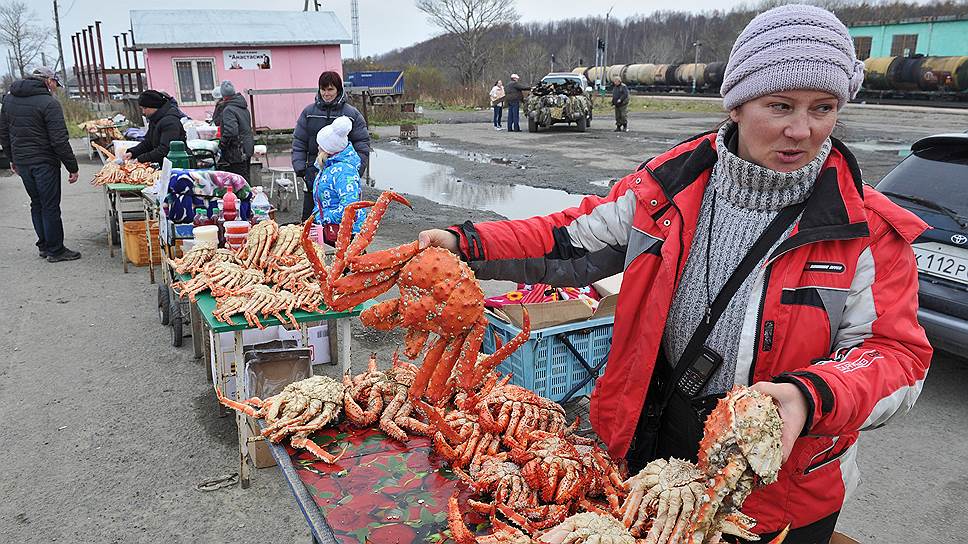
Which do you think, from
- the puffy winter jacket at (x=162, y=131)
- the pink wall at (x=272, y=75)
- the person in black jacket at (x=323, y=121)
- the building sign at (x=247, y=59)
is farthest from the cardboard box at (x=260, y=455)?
the building sign at (x=247, y=59)

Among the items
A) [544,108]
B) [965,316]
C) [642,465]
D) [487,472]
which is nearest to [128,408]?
[487,472]

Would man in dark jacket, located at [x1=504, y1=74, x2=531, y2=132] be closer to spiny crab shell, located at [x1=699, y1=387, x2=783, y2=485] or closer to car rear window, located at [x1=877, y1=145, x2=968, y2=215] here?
car rear window, located at [x1=877, y1=145, x2=968, y2=215]

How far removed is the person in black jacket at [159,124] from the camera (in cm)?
861

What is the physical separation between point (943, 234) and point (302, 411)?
4.75 m

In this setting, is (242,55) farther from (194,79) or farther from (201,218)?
(201,218)

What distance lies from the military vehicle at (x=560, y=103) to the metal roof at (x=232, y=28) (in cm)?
Result: 684

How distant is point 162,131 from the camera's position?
8688 millimetres

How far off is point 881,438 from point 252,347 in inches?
174

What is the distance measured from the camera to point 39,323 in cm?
666

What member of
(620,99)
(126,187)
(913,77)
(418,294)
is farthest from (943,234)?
(913,77)

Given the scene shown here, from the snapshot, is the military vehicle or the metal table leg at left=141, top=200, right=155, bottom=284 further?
the military vehicle

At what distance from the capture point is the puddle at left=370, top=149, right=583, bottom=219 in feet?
36.7

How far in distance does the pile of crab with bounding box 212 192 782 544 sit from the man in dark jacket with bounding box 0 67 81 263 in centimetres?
722

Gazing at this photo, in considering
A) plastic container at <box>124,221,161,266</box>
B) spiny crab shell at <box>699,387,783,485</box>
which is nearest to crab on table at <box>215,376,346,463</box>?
spiny crab shell at <box>699,387,783,485</box>
